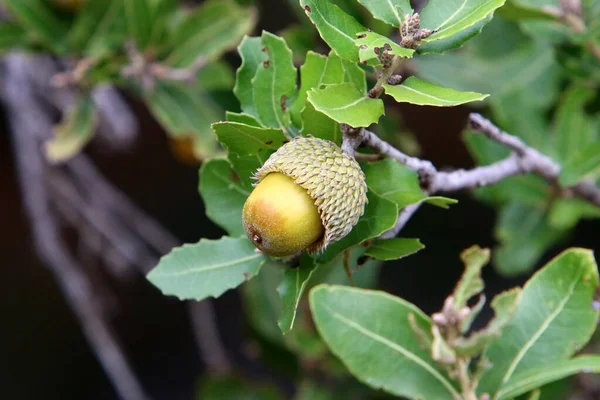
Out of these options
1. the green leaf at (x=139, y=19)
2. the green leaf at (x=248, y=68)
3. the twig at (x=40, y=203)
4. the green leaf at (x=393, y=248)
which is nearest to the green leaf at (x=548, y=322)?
the green leaf at (x=393, y=248)

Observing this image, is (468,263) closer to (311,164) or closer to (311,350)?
(311,164)

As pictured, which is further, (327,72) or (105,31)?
(105,31)

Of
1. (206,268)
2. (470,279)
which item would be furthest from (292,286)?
(470,279)

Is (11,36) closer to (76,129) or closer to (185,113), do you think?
(76,129)

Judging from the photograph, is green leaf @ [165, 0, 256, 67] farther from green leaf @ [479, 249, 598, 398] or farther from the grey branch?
green leaf @ [479, 249, 598, 398]

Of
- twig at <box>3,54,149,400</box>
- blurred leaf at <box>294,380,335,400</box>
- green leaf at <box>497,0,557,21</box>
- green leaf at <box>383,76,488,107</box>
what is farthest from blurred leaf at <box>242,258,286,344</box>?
green leaf at <box>383,76,488,107</box>

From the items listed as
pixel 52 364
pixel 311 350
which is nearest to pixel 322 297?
pixel 311 350
